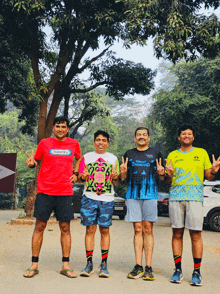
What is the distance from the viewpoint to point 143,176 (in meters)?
5.65

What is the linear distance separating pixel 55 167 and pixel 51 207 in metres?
0.56

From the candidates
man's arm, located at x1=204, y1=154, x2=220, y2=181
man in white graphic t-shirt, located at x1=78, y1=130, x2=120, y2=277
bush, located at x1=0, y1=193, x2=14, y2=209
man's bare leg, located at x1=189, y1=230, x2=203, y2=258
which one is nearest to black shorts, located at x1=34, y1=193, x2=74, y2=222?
man in white graphic t-shirt, located at x1=78, y1=130, x2=120, y2=277

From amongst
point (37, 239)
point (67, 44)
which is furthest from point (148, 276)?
point (67, 44)

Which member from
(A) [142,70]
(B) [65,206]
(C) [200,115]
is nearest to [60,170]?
(B) [65,206]

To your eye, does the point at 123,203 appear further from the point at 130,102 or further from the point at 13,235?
the point at 130,102

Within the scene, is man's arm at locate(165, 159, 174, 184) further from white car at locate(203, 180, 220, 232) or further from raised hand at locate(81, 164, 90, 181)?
white car at locate(203, 180, 220, 232)

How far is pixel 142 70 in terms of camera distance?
1539 cm

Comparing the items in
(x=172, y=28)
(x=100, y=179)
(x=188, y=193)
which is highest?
(x=172, y=28)

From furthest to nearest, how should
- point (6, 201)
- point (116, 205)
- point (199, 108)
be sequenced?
point (6, 201), point (199, 108), point (116, 205)

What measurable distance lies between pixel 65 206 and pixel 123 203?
12.9 m

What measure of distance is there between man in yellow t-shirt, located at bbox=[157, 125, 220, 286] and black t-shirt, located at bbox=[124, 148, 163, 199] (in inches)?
7.2

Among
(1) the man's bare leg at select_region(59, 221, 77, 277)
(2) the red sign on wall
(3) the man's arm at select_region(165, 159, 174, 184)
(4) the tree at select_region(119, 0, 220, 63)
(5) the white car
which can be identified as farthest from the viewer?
(2) the red sign on wall

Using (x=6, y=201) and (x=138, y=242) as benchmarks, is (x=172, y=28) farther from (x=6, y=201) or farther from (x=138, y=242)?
(x=6, y=201)

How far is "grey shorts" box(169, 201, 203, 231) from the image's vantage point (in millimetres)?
5389
